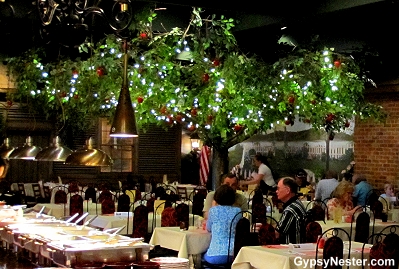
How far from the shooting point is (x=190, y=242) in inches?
322

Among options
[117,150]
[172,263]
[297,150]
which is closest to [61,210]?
[117,150]

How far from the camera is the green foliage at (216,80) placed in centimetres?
1171

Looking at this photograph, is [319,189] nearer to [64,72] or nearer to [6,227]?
[64,72]

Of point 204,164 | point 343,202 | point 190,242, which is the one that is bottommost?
point 190,242

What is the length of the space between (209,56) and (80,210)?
10.7ft

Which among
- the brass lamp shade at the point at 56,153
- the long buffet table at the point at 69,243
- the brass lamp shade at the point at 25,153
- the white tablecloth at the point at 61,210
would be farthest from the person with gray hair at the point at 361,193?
the long buffet table at the point at 69,243

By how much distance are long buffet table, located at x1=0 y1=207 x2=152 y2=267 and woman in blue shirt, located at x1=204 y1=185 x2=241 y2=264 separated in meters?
1.76

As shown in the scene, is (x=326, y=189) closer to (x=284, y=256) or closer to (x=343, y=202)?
(x=343, y=202)

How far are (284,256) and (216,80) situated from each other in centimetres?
556

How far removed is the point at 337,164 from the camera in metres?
15.9

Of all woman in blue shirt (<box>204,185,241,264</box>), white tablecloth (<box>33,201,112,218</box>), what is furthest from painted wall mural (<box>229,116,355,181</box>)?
woman in blue shirt (<box>204,185,241,264</box>)

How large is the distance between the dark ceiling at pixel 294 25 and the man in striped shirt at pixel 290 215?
2615 millimetres

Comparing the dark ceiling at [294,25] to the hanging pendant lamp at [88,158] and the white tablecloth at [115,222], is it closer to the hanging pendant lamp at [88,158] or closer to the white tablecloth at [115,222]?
the white tablecloth at [115,222]

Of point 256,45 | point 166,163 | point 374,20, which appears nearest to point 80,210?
point 256,45
